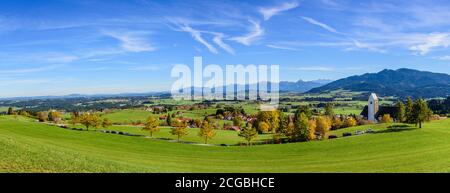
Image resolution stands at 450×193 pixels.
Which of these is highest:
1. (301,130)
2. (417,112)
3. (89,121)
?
(417,112)

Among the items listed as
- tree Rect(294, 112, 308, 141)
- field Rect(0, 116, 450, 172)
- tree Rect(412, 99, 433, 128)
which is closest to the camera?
field Rect(0, 116, 450, 172)

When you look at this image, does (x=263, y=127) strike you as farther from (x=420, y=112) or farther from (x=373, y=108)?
(x=373, y=108)

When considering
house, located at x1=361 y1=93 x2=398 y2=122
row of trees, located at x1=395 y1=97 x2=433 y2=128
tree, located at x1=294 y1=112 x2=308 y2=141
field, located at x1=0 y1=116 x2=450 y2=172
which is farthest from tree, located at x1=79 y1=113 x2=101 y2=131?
house, located at x1=361 y1=93 x2=398 y2=122

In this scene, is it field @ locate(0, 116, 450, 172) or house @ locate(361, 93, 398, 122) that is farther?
house @ locate(361, 93, 398, 122)

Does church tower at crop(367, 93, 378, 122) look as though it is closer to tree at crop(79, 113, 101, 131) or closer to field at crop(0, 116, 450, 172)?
field at crop(0, 116, 450, 172)

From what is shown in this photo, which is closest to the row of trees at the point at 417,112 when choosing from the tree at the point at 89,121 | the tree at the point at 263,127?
the tree at the point at 263,127

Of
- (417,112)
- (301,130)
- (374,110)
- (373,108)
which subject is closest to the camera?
(417,112)

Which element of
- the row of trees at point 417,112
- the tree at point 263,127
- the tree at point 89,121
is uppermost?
the row of trees at point 417,112

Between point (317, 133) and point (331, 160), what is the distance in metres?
45.8

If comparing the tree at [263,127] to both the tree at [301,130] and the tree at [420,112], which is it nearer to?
the tree at [301,130]

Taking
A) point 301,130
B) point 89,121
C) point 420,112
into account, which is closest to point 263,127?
point 301,130

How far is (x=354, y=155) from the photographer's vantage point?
5497cm
